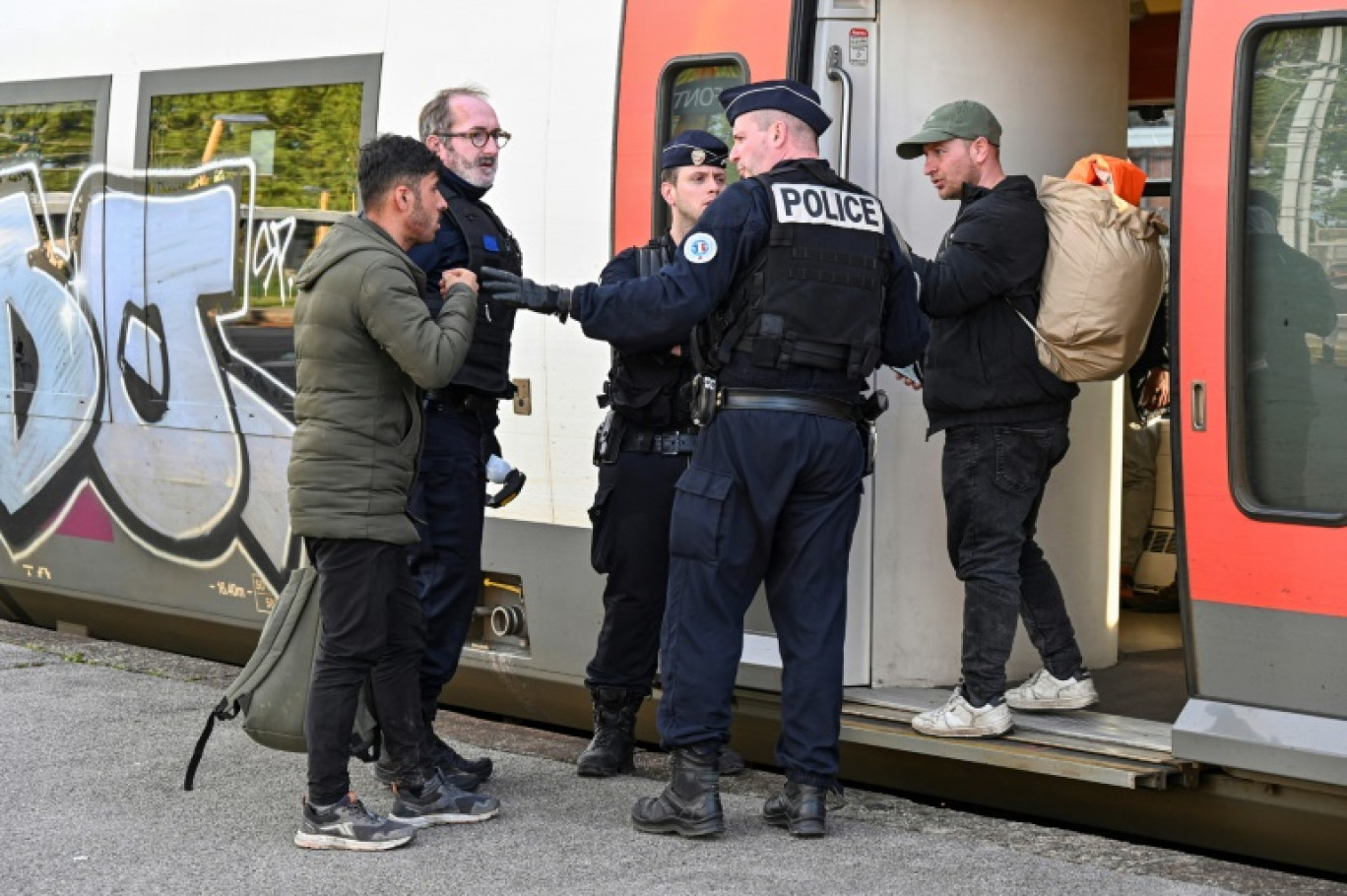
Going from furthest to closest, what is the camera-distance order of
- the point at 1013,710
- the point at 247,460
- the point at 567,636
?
the point at 247,460
the point at 567,636
the point at 1013,710

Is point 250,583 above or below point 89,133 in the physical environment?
below

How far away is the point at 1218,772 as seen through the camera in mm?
5133

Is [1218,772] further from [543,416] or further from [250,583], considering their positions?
[250,583]

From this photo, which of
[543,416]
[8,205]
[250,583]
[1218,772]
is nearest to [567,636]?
[543,416]

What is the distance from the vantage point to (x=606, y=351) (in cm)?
637

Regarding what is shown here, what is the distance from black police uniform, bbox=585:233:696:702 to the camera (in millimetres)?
5773

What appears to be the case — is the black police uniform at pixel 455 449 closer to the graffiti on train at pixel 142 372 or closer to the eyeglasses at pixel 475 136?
the eyeglasses at pixel 475 136

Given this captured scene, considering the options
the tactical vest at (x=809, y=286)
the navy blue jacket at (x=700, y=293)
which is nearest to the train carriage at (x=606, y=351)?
the tactical vest at (x=809, y=286)

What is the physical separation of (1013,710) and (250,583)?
10.1 ft

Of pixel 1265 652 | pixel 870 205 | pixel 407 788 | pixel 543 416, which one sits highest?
pixel 870 205

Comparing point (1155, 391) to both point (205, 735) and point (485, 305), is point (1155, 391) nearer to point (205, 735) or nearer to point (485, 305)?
point (485, 305)

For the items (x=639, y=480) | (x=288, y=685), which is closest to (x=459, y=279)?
(x=639, y=480)

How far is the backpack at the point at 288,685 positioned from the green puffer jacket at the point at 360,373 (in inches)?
14.7

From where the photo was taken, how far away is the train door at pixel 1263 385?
485cm
